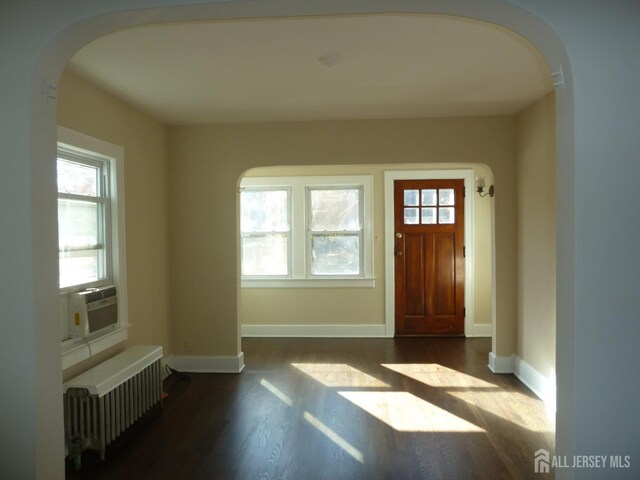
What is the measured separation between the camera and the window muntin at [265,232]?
225 inches

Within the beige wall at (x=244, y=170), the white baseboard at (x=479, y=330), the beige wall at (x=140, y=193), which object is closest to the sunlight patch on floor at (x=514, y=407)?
the beige wall at (x=244, y=170)

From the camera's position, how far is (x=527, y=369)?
3803 mm

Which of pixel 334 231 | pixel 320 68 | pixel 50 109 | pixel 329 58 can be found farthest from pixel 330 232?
pixel 50 109

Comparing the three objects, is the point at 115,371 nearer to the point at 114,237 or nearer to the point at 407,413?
the point at 114,237

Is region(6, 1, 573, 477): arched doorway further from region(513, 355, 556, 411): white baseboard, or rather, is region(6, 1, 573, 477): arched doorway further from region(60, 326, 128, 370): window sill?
region(513, 355, 556, 411): white baseboard

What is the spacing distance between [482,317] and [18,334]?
17.1 feet

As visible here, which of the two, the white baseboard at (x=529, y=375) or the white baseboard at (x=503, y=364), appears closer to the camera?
the white baseboard at (x=529, y=375)

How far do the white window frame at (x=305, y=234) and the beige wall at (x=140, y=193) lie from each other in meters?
1.58

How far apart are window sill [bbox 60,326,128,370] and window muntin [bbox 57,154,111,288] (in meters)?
0.38

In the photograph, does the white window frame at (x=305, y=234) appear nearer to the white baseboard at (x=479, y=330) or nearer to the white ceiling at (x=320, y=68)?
the white baseboard at (x=479, y=330)

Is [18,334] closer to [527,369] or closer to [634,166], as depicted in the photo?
[634,166]

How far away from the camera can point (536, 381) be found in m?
3.61

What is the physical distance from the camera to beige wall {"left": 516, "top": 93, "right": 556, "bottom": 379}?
3340 millimetres

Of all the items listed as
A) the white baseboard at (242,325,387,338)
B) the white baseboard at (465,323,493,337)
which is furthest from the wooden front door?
the white baseboard at (242,325,387,338)
